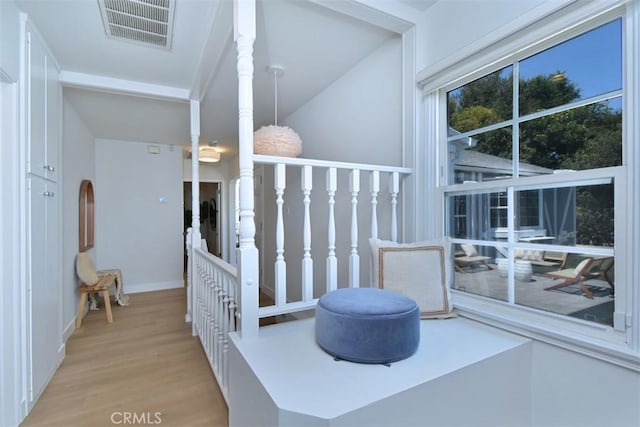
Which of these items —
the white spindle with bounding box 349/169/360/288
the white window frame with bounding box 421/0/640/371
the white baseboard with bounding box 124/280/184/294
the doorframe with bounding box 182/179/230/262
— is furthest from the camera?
the doorframe with bounding box 182/179/230/262

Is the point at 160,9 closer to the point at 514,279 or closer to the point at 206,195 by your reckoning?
the point at 514,279

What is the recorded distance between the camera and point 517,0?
1.31m

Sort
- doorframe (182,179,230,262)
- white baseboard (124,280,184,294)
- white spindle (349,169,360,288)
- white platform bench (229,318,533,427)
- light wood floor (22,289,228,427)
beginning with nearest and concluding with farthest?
white platform bench (229,318,533,427)
white spindle (349,169,360,288)
light wood floor (22,289,228,427)
white baseboard (124,280,184,294)
doorframe (182,179,230,262)

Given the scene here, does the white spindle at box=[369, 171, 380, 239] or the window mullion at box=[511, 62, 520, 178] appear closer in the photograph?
the window mullion at box=[511, 62, 520, 178]

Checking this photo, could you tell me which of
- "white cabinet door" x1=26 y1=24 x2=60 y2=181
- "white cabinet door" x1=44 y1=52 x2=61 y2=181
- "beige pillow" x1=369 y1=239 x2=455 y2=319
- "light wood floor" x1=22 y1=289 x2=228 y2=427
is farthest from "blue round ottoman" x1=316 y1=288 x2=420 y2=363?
"white cabinet door" x1=44 y1=52 x2=61 y2=181

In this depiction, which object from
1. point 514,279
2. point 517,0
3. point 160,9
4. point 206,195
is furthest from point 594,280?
point 206,195

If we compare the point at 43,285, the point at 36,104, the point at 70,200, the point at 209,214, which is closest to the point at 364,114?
the point at 36,104

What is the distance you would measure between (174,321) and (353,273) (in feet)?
8.46

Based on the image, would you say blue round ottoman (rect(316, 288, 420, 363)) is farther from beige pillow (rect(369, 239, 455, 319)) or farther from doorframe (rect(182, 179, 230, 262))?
doorframe (rect(182, 179, 230, 262))

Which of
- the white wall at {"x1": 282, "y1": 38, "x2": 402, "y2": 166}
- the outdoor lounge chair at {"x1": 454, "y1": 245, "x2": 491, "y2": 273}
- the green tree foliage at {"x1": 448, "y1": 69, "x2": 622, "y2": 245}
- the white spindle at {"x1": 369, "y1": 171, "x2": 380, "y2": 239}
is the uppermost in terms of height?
the white wall at {"x1": 282, "y1": 38, "x2": 402, "y2": 166}

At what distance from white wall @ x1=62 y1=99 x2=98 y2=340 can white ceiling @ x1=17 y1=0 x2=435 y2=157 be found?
0.23 meters

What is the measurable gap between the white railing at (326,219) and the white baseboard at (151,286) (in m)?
1.66

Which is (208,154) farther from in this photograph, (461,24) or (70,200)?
(461,24)

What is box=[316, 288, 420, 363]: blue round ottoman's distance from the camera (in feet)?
3.58
